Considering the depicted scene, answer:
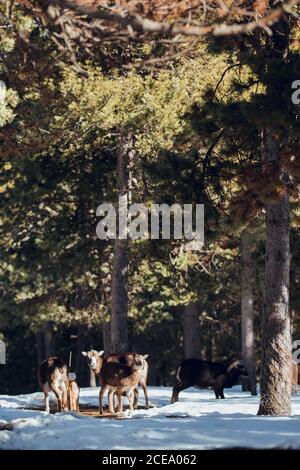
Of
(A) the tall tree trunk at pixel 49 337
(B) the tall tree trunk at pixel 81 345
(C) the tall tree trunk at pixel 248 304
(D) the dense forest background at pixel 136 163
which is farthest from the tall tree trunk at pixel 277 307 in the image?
(A) the tall tree trunk at pixel 49 337

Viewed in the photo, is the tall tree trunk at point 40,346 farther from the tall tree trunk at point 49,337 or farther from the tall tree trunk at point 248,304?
the tall tree trunk at point 248,304

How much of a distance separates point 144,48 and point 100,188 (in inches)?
267

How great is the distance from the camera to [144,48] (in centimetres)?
2147

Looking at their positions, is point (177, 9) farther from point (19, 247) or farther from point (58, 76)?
point (19, 247)

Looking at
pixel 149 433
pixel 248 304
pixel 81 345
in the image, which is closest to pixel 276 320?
pixel 149 433

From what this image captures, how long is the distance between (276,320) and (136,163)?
8.96 metres

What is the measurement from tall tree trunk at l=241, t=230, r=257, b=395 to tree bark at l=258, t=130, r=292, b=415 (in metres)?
9.09

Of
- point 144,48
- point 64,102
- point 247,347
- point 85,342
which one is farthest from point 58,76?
point 85,342

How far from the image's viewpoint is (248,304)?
30.2 m

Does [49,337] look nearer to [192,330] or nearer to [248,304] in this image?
[192,330]

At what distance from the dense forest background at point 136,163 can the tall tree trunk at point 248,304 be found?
0.10 meters

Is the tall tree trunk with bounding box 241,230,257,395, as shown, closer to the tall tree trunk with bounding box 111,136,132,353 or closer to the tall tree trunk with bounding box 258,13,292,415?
the tall tree trunk with bounding box 111,136,132,353

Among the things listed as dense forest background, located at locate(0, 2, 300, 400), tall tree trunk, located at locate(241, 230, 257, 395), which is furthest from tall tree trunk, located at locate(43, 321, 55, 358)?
tall tree trunk, located at locate(241, 230, 257, 395)

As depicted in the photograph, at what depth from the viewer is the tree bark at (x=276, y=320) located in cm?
1720
